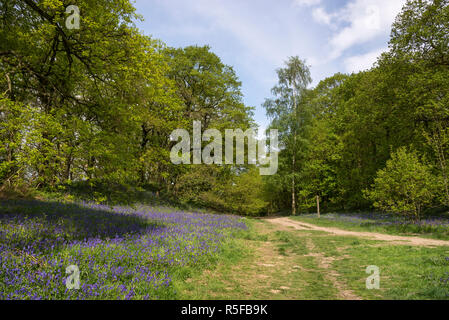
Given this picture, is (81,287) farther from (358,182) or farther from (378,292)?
(358,182)

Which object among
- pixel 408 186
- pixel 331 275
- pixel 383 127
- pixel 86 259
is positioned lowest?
pixel 331 275

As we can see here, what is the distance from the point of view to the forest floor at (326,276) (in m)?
5.44

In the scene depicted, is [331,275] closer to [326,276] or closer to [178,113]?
[326,276]

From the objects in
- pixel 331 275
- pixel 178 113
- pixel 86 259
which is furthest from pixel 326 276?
pixel 178 113

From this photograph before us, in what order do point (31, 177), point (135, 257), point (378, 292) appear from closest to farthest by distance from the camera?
point (378, 292) → point (135, 257) → point (31, 177)

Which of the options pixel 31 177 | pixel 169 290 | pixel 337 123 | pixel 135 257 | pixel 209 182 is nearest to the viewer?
pixel 169 290

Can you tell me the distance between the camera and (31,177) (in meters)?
6.84

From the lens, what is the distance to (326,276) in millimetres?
7066

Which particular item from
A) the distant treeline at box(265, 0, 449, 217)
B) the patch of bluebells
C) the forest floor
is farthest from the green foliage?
the patch of bluebells

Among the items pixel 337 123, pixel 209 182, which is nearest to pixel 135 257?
pixel 209 182

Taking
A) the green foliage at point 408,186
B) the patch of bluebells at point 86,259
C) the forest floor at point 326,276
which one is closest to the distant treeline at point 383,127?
the green foliage at point 408,186

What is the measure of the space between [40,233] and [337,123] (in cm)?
3932

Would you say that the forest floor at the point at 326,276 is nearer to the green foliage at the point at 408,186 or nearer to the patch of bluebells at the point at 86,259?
the patch of bluebells at the point at 86,259

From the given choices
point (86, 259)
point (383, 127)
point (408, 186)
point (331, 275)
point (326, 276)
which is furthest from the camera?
point (383, 127)
